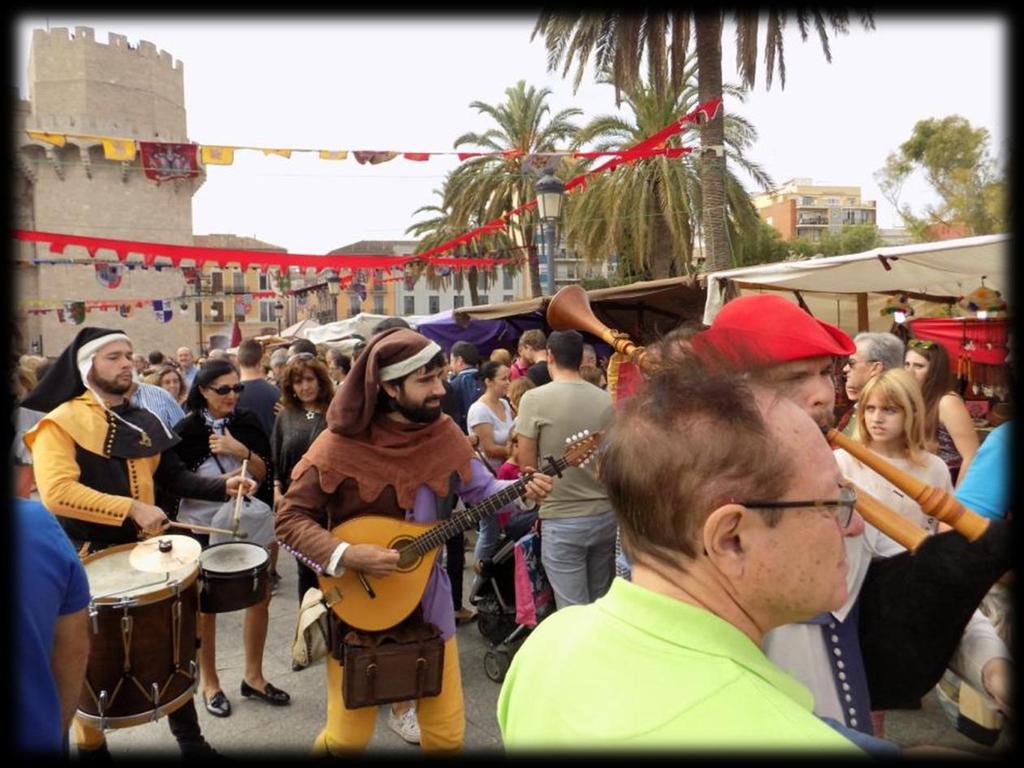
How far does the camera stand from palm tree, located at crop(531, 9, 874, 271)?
35.3 ft

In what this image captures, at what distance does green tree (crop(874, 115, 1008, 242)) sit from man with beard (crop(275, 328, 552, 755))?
2663 centimetres

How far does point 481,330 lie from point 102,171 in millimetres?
41422

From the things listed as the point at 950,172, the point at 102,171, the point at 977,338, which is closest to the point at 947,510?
the point at 977,338

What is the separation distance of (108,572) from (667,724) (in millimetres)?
2903

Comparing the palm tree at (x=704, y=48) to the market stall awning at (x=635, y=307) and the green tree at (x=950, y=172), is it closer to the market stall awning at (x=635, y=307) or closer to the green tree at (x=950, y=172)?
the market stall awning at (x=635, y=307)

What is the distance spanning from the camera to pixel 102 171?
4188cm

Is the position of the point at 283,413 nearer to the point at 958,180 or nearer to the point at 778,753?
the point at 778,753

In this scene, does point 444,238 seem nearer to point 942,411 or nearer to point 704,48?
point 704,48

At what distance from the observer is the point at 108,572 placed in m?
2.90

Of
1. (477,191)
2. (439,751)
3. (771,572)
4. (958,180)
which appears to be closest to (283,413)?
(439,751)

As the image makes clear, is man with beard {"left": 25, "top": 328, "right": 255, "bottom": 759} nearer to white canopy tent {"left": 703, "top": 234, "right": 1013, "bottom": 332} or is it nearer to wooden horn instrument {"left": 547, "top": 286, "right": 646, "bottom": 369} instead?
wooden horn instrument {"left": 547, "top": 286, "right": 646, "bottom": 369}

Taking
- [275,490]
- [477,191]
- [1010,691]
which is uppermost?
[477,191]

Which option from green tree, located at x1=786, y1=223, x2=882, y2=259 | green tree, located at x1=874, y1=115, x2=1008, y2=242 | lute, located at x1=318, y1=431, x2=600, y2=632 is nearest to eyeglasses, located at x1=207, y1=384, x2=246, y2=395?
lute, located at x1=318, y1=431, x2=600, y2=632

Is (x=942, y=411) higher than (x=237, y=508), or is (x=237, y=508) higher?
(x=942, y=411)
